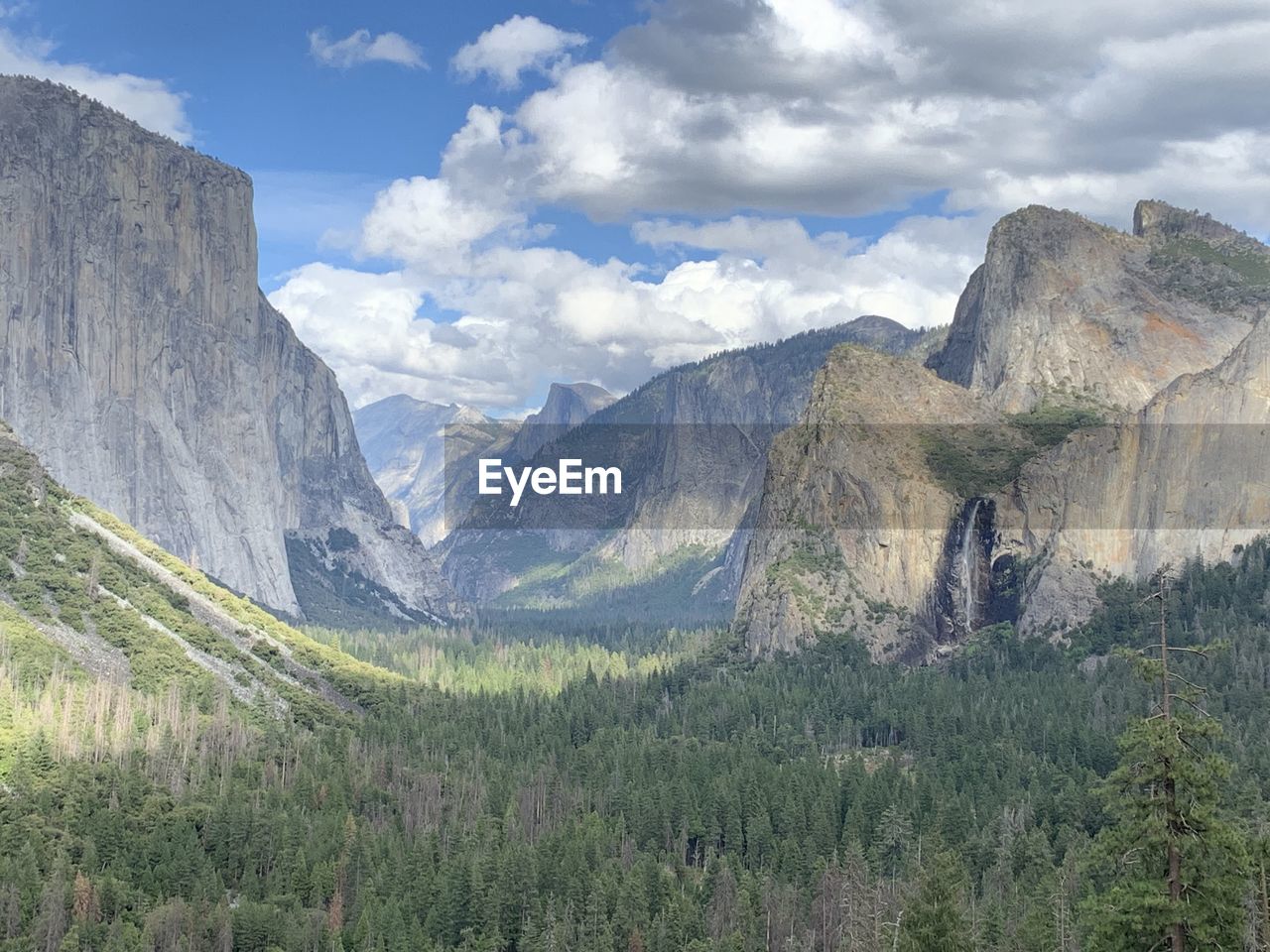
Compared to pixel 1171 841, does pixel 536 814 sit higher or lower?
lower

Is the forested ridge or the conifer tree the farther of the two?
the forested ridge

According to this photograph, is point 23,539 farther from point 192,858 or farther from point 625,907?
point 625,907

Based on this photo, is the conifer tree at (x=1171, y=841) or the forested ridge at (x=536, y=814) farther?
the forested ridge at (x=536, y=814)

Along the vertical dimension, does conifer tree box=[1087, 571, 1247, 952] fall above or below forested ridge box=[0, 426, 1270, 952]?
above

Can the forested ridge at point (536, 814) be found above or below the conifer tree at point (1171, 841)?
below

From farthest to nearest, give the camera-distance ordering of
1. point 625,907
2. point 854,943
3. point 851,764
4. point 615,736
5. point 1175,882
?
point 615,736, point 851,764, point 625,907, point 854,943, point 1175,882

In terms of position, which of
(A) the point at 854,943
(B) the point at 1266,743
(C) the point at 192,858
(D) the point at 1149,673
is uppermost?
(D) the point at 1149,673

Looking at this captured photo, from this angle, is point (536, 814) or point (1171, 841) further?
point (536, 814)

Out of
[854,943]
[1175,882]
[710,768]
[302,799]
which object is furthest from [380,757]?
[1175,882]
